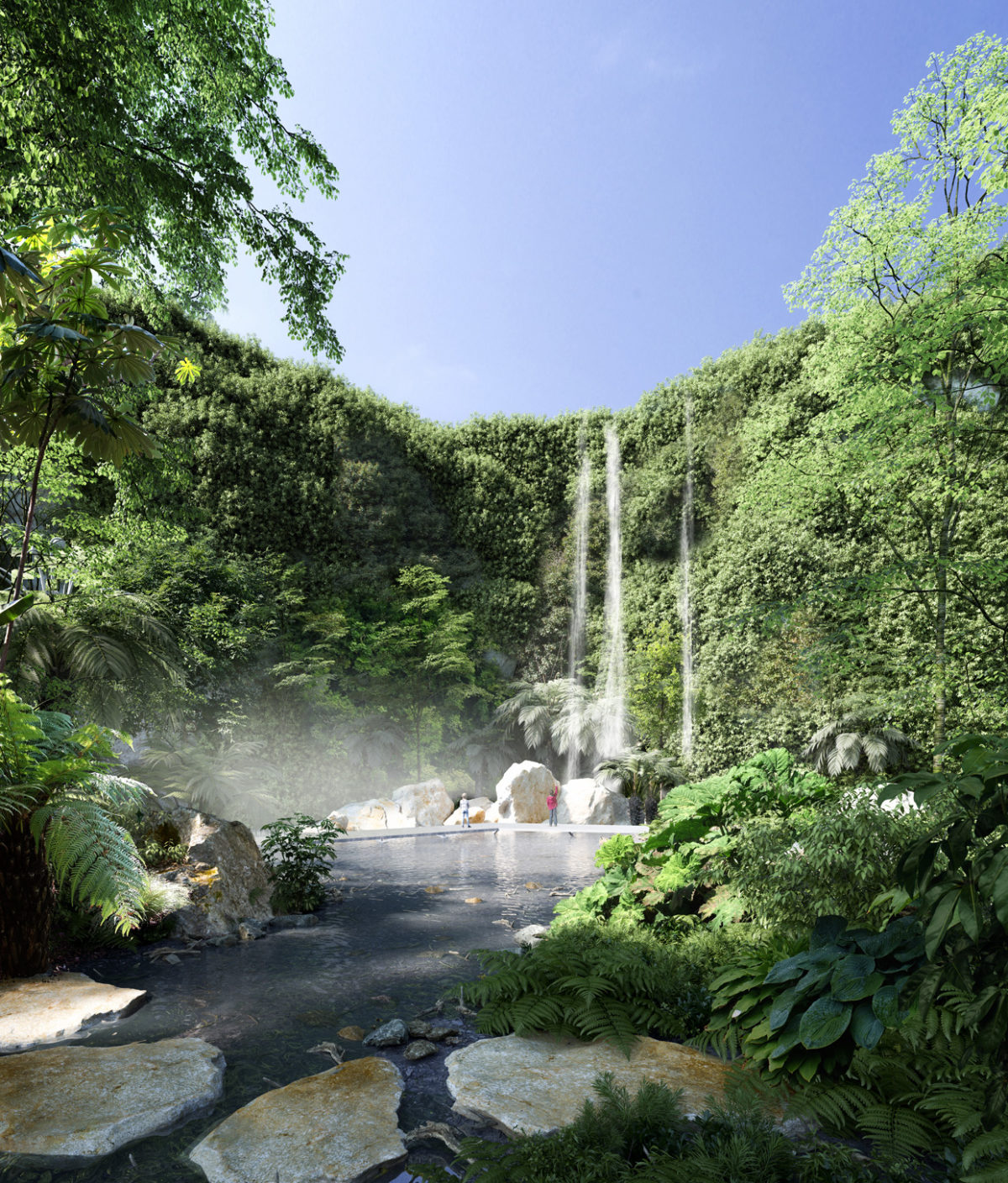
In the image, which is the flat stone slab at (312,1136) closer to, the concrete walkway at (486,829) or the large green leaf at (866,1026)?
the large green leaf at (866,1026)

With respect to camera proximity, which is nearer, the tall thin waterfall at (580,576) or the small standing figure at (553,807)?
the small standing figure at (553,807)

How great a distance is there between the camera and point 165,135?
6.09 metres

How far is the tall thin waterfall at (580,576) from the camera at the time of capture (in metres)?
18.8

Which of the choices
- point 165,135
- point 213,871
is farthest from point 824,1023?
point 165,135

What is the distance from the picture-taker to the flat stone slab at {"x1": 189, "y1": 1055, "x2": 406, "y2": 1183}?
2.12m

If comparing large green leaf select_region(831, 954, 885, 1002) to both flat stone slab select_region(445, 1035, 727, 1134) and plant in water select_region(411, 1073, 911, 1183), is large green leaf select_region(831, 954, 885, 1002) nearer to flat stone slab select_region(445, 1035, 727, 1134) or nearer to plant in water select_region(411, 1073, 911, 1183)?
plant in water select_region(411, 1073, 911, 1183)

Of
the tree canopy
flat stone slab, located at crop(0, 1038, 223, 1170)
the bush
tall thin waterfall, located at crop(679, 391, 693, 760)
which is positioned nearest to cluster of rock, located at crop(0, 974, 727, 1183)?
flat stone slab, located at crop(0, 1038, 223, 1170)

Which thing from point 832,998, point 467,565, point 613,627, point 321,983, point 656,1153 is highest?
point 467,565

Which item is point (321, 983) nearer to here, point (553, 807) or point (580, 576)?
point (553, 807)

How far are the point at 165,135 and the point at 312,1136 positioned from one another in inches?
297

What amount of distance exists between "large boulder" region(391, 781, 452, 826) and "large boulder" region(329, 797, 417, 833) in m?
0.12

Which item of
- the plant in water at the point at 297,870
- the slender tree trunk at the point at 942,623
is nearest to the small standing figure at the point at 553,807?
the slender tree trunk at the point at 942,623

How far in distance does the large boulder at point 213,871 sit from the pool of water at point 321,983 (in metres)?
0.36

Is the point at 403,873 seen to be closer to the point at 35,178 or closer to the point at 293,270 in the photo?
the point at 293,270
